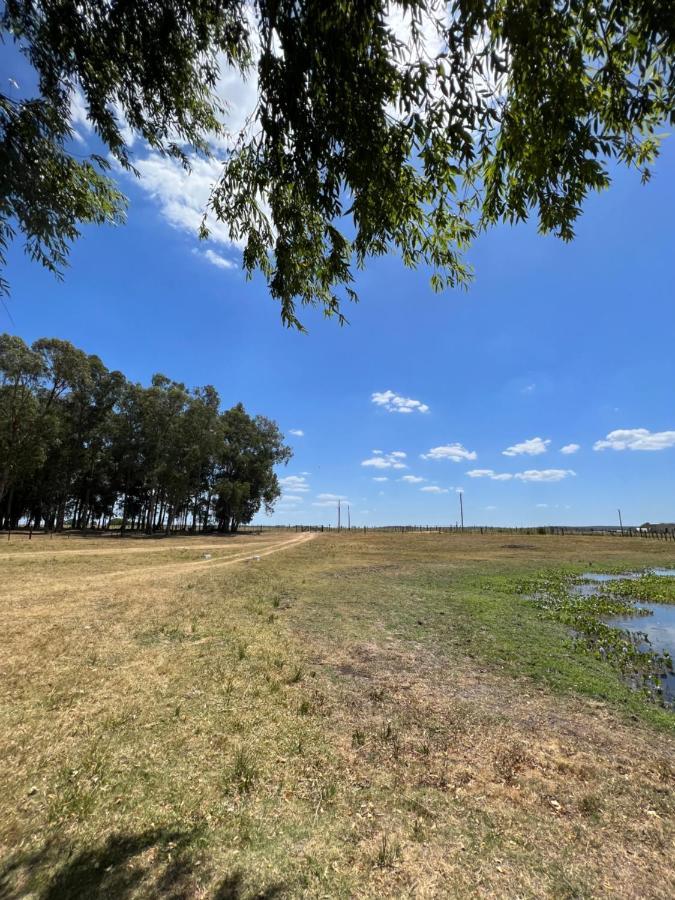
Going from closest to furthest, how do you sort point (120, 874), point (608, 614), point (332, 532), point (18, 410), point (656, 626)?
point (120, 874) → point (656, 626) → point (608, 614) → point (18, 410) → point (332, 532)

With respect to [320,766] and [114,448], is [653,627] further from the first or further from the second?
[114,448]

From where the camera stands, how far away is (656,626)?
1281 centimetres

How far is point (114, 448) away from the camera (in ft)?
179

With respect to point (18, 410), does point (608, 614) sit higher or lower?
lower

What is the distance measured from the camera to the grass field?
10.8 feet

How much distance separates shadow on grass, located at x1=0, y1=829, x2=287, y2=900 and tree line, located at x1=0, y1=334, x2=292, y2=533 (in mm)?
45513

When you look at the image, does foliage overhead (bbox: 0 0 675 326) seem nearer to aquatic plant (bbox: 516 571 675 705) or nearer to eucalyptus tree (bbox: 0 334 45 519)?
aquatic plant (bbox: 516 571 675 705)

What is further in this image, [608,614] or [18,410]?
[18,410]

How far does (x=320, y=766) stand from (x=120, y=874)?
2.22 metres

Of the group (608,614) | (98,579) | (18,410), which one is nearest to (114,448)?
(18,410)

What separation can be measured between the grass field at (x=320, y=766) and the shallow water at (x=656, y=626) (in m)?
2.09

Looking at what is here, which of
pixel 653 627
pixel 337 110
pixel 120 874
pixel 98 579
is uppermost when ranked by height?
pixel 337 110

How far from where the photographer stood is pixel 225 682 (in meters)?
7.04

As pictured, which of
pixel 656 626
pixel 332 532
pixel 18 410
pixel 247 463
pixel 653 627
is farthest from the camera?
pixel 332 532
